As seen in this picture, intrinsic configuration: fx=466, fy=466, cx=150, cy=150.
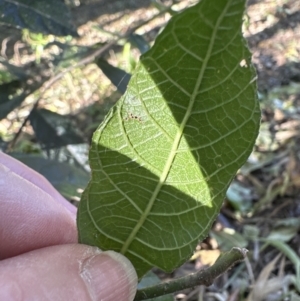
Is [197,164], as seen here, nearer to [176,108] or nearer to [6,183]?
[176,108]

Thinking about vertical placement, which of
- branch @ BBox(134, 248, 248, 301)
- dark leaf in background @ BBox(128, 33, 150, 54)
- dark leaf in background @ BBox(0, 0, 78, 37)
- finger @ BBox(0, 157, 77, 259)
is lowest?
branch @ BBox(134, 248, 248, 301)

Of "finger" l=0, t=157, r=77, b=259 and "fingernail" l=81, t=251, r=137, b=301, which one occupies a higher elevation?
"finger" l=0, t=157, r=77, b=259

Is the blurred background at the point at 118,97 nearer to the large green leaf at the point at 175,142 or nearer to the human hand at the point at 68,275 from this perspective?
the large green leaf at the point at 175,142

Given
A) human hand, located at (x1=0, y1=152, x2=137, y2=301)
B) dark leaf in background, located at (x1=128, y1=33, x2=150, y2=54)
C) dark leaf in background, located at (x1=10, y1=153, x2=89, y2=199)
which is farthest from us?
dark leaf in background, located at (x1=128, y1=33, x2=150, y2=54)

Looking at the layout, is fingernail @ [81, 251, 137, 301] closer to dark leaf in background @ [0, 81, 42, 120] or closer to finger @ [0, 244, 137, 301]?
finger @ [0, 244, 137, 301]

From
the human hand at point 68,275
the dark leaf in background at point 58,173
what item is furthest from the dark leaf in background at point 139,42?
the human hand at point 68,275

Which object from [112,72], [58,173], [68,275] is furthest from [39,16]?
[68,275]

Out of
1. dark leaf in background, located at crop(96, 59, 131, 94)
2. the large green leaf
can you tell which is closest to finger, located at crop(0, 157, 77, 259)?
the large green leaf
